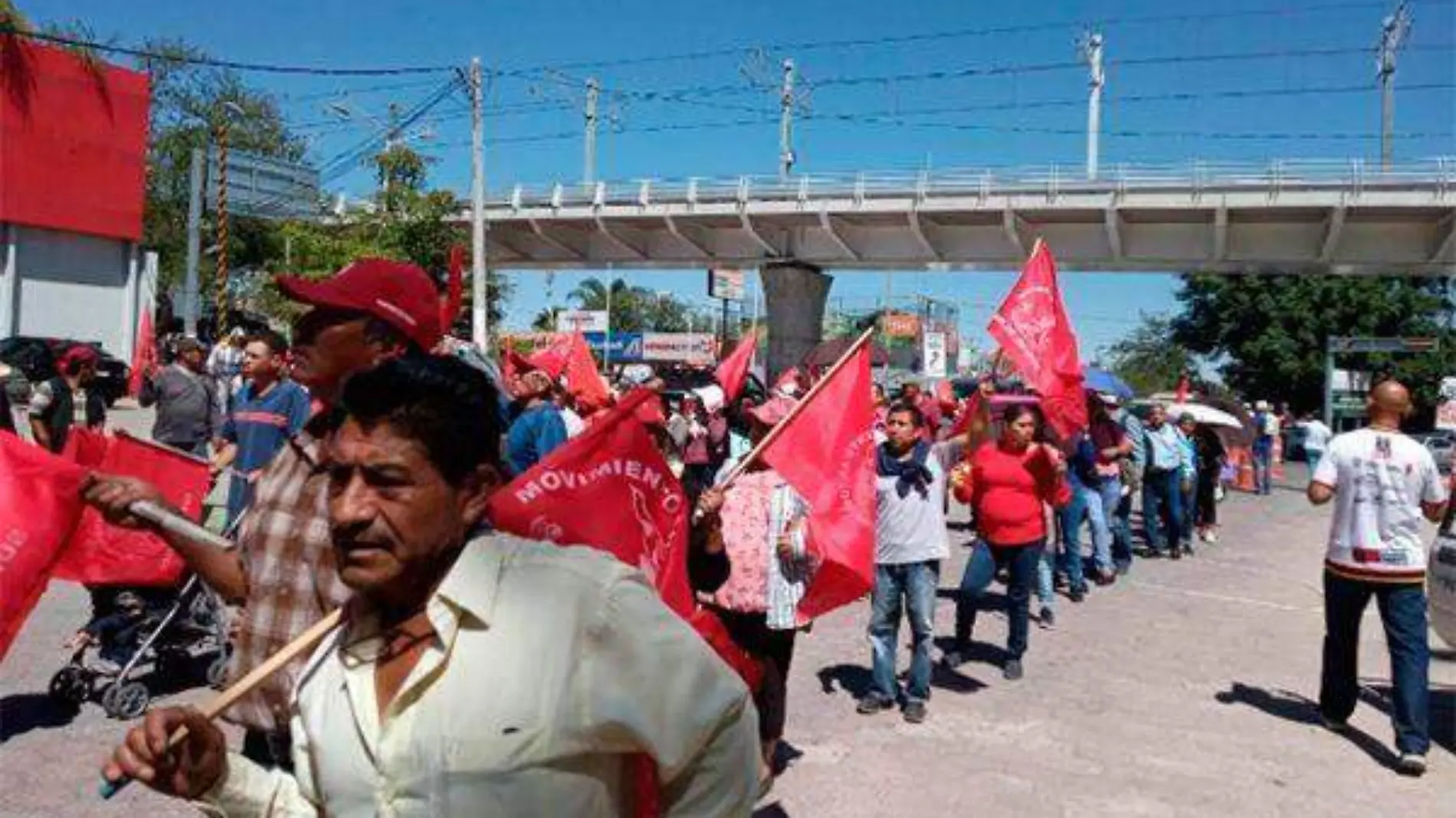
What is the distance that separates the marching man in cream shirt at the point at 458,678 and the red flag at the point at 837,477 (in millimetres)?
3587

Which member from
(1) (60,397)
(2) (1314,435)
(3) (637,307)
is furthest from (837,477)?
(3) (637,307)

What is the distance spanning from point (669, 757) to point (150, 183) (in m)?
54.1

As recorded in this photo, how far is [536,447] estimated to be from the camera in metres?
6.56

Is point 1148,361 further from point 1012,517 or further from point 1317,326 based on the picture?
point 1012,517

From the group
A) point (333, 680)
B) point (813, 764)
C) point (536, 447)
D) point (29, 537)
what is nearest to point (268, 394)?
point (536, 447)

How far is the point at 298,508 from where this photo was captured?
8.60ft

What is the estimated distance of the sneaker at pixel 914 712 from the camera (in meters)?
6.64

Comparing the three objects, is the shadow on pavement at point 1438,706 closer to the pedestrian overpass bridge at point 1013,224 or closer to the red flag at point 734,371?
the red flag at point 734,371

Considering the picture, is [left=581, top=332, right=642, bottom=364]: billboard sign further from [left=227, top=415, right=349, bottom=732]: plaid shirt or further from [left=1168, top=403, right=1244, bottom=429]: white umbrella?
[left=227, top=415, right=349, bottom=732]: plaid shirt

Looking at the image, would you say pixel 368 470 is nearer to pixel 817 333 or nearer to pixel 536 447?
pixel 536 447

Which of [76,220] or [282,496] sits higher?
[76,220]

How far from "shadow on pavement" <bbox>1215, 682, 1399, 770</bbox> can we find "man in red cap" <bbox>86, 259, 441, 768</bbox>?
18.5ft

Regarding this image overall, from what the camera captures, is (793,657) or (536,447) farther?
(793,657)

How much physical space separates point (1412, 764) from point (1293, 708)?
4.24 ft
